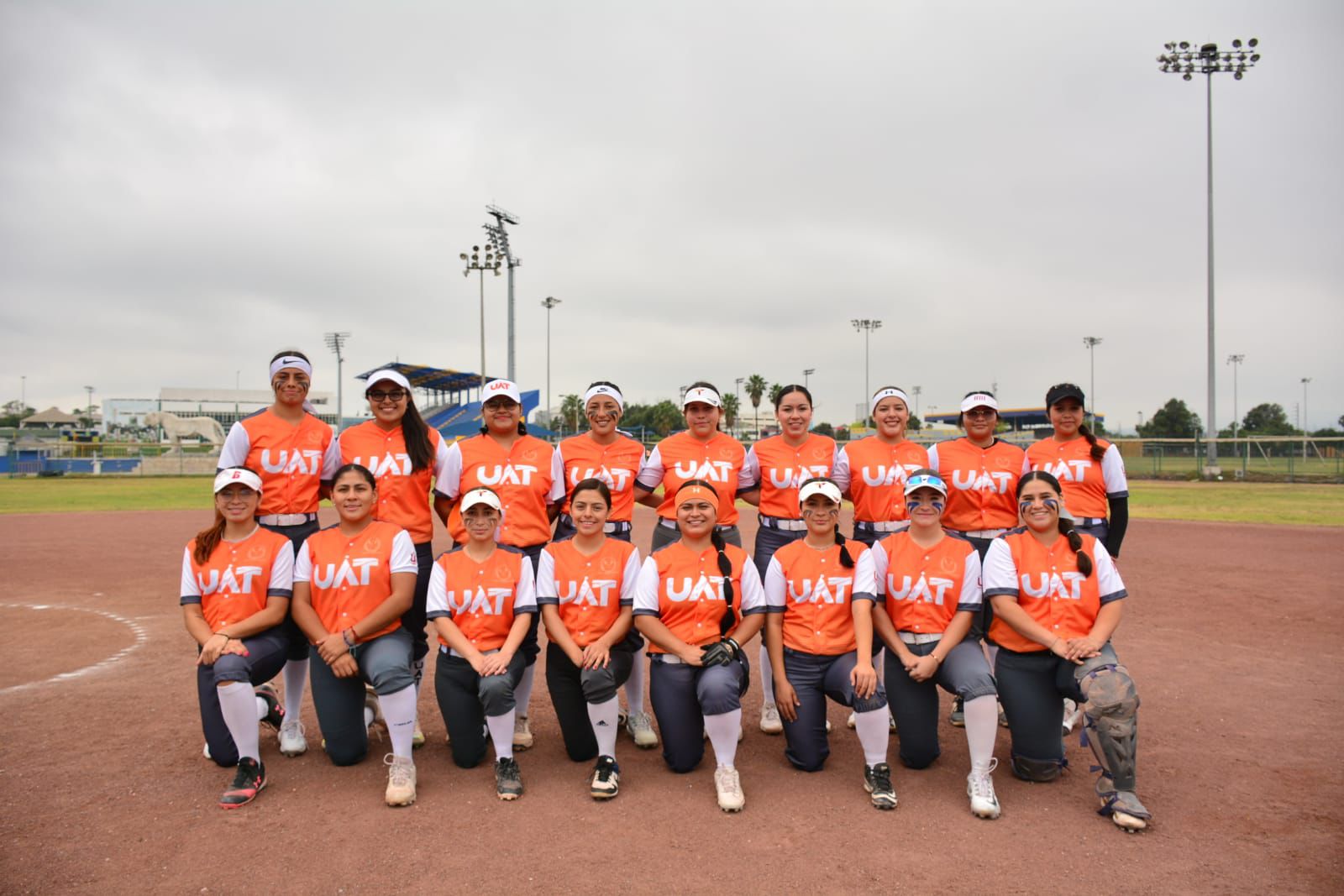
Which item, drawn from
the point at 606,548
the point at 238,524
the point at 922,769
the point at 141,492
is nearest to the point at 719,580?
the point at 606,548

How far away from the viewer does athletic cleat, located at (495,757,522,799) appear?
13.3 ft

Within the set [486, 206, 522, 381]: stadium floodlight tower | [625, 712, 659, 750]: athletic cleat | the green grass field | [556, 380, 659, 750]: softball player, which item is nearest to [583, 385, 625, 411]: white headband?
[556, 380, 659, 750]: softball player

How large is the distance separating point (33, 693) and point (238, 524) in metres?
2.73

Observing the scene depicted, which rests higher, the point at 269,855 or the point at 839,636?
the point at 839,636

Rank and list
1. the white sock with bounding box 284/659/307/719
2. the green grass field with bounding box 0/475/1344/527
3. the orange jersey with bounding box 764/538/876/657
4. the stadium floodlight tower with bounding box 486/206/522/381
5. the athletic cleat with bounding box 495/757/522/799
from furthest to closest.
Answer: the stadium floodlight tower with bounding box 486/206/522/381 → the green grass field with bounding box 0/475/1344/527 → the white sock with bounding box 284/659/307/719 → the orange jersey with bounding box 764/538/876/657 → the athletic cleat with bounding box 495/757/522/799

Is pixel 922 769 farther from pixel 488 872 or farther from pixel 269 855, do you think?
pixel 269 855

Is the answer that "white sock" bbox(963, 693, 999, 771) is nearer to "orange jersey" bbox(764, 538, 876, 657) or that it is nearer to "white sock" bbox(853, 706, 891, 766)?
"white sock" bbox(853, 706, 891, 766)

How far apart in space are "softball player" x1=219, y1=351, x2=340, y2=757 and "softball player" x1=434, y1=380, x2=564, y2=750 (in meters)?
0.78

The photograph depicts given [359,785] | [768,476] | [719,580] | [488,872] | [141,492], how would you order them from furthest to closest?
[141,492]
[768,476]
[719,580]
[359,785]
[488,872]

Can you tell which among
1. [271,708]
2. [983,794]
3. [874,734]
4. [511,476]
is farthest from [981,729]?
[271,708]

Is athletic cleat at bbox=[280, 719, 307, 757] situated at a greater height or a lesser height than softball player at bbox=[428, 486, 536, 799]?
lesser

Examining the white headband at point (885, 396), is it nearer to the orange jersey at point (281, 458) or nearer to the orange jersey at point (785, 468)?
the orange jersey at point (785, 468)

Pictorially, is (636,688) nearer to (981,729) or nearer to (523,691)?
(523,691)

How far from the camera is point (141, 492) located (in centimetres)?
2778
